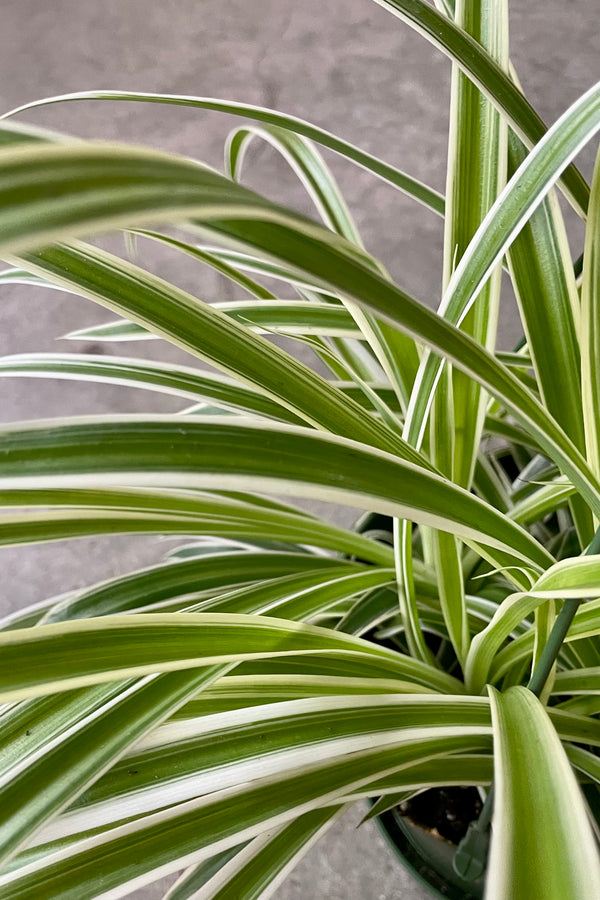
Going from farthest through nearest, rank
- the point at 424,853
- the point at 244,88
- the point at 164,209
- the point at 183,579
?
1. the point at 244,88
2. the point at 424,853
3. the point at 183,579
4. the point at 164,209

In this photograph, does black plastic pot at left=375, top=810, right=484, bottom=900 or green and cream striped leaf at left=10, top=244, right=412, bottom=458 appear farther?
black plastic pot at left=375, top=810, right=484, bottom=900

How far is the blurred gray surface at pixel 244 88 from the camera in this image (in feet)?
4.66

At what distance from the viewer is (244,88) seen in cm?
176

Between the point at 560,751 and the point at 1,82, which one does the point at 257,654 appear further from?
the point at 1,82

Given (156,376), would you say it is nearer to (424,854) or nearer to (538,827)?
(538,827)

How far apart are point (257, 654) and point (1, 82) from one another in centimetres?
185

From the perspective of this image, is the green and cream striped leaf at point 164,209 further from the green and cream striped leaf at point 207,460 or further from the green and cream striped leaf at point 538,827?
the green and cream striped leaf at point 538,827

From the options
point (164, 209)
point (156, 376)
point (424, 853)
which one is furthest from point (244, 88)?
point (164, 209)

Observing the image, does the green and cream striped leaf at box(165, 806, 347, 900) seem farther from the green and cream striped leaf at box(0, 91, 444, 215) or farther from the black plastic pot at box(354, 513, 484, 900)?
the green and cream striped leaf at box(0, 91, 444, 215)

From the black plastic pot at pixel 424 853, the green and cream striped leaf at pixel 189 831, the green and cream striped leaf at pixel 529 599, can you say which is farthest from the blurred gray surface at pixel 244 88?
the green and cream striped leaf at pixel 189 831

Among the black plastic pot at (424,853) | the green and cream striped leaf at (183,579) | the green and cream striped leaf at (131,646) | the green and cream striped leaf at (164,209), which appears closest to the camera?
the green and cream striped leaf at (164,209)

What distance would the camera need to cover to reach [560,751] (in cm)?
33

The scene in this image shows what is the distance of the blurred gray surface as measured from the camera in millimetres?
1422

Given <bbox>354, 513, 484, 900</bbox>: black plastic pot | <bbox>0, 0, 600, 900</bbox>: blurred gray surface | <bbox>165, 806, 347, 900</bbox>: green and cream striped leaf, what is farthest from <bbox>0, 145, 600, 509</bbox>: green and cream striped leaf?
<bbox>0, 0, 600, 900</bbox>: blurred gray surface
